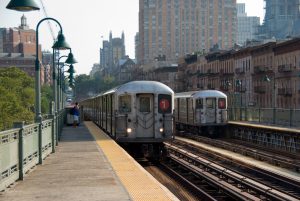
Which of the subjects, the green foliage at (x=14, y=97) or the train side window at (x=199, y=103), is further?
the green foliage at (x=14, y=97)

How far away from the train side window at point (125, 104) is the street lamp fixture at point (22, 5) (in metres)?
8.84

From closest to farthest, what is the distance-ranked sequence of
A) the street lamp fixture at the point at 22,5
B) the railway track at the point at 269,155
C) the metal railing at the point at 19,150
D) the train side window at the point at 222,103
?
the metal railing at the point at 19,150, the street lamp fixture at the point at 22,5, the railway track at the point at 269,155, the train side window at the point at 222,103

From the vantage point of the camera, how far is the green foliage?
95688 mm

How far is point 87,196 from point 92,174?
338 cm

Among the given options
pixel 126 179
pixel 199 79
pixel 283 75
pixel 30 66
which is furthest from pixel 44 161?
pixel 30 66

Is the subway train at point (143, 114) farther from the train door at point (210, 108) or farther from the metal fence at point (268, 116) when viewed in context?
the train door at point (210, 108)

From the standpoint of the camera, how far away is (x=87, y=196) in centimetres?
1120

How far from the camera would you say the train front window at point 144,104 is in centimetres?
2420

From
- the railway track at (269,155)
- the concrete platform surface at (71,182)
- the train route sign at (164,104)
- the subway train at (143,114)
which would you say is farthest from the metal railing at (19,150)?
the railway track at (269,155)

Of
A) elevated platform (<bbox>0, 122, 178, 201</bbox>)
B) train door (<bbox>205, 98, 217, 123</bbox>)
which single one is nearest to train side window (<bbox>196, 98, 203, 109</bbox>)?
train door (<bbox>205, 98, 217, 123</bbox>)

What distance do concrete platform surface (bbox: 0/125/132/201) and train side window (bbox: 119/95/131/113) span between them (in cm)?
485

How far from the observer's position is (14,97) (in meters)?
101

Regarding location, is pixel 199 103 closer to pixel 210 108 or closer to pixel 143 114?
pixel 210 108

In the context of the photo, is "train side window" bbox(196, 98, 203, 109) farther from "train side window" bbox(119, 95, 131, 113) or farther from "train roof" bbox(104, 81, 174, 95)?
"train side window" bbox(119, 95, 131, 113)
